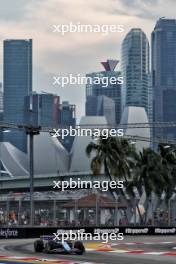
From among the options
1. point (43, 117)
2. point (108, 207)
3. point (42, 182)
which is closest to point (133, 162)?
point (108, 207)

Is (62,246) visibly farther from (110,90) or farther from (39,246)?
(110,90)

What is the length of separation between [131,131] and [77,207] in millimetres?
92312

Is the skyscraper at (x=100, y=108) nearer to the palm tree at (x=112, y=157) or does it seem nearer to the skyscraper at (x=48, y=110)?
the skyscraper at (x=48, y=110)

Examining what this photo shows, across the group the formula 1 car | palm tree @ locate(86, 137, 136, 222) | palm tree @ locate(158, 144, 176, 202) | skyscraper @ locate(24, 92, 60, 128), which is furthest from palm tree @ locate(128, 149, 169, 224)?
skyscraper @ locate(24, 92, 60, 128)

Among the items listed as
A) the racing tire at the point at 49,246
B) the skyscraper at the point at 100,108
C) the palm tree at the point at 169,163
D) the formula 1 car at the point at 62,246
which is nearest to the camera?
the formula 1 car at the point at 62,246

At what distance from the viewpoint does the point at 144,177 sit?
255 ft

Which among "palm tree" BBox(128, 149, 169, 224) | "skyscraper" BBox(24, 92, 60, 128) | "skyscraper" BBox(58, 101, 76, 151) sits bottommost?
"palm tree" BBox(128, 149, 169, 224)

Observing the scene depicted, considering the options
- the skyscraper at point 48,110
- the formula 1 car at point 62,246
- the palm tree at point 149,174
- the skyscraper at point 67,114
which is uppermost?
the skyscraper at point 48,110

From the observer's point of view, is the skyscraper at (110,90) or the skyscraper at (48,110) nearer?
the skyscraper at (110,90)

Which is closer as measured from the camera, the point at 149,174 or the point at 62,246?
the point at 62,246

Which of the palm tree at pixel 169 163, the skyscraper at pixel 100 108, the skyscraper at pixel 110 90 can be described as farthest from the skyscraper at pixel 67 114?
the palm tree at pixel 169 163

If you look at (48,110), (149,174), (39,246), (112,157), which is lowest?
(39,246)

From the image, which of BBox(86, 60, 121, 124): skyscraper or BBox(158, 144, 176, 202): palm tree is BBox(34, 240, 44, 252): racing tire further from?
BBox(158, 144, 176, 202): palm tree

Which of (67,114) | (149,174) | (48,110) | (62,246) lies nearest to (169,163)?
(149,174)
